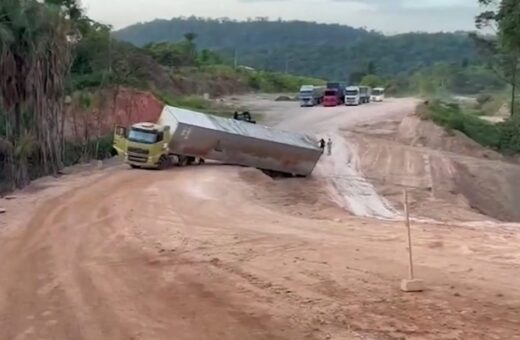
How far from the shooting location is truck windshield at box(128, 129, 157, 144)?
4031 centimetres

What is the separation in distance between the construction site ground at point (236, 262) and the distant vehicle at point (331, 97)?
40.7 metres

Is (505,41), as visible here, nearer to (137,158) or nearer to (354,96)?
(137,158)

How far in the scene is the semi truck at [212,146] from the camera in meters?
40.1

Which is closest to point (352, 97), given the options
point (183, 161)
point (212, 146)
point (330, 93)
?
point (330, 93)

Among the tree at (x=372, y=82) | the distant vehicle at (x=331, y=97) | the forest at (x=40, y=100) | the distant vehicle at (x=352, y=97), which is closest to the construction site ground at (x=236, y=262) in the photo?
the forest at (x=40, y=100)

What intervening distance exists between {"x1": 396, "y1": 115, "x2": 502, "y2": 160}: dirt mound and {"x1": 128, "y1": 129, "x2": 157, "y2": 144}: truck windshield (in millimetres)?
24611

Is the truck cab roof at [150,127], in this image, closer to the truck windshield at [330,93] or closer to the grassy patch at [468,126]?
the grassy patch at [468,126]

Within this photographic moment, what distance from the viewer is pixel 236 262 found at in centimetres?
1988

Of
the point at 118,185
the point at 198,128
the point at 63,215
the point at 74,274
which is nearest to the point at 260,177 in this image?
the point at 198,128

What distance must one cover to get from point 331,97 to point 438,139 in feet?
69.6

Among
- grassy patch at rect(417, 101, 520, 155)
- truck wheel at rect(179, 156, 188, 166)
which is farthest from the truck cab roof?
grassy patch at rect(417, 101, 520, 155)

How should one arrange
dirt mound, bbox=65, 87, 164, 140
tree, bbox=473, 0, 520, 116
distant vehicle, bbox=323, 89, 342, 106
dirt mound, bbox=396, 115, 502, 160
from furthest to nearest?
distant vehicle, bbox=323, 89, 342, 106 → dirt mound, bbox=396, 115, 502, 160 → dirt mound, bbox=65, 87, 164, 140 → tree, bbox=473, 0, 520, 116

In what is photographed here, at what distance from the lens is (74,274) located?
19.0 m

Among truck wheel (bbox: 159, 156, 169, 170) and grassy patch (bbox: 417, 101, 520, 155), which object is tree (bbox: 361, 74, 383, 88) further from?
truck wheel (bbox: 159, 156, 169, 170)
